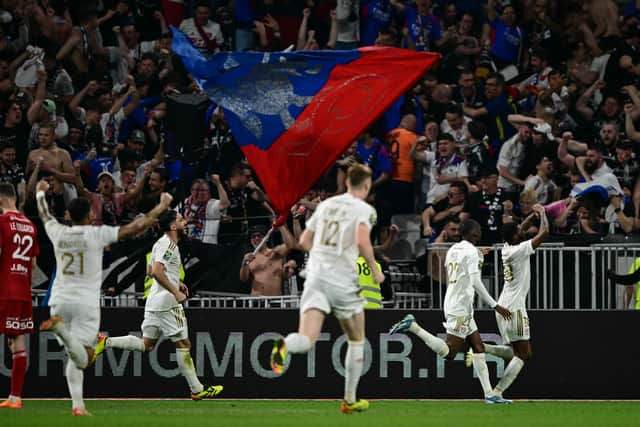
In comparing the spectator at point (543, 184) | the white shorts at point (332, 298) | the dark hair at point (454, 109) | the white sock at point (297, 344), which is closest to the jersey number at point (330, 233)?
the white shorts at point (332, 298)

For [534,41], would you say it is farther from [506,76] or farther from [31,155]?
[31,155]

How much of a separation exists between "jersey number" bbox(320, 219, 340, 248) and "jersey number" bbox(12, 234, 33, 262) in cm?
397

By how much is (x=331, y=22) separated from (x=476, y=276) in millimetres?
9707

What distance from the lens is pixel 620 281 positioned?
54.4ft

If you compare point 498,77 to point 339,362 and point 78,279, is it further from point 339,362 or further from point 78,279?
point 78,279

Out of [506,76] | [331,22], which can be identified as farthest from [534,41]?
[331,22]

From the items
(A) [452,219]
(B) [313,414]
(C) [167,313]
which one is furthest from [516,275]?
(C) [167,313]

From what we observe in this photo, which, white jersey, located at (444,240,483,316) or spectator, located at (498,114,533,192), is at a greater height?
spectator, located at (498,114,533,192)

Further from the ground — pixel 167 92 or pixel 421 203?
A: pixel 167 92

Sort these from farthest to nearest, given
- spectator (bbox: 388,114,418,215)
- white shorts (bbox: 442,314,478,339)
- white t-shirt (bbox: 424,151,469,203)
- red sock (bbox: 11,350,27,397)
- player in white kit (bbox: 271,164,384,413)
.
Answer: spectator (bbox: 388,114,418,215) → white t-shirt (bbox: 424,151,469,203) → white shorts (bbox: 442,314,478,339) → red sock (bbox: 11,350,27,397) → player in white kit (bbox: 271,164,384,413)

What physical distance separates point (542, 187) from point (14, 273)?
28.7ft

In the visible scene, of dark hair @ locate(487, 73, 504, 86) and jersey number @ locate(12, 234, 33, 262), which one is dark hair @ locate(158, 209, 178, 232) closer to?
jersey number @ locate(12, 234, 33, 262)

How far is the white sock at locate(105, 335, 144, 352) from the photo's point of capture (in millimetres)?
15594

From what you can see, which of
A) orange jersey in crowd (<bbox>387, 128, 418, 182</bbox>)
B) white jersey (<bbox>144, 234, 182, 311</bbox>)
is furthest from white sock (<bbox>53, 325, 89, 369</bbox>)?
orange jersey in crowd (<bbox>387, 128, 418, 182</bbox>)
